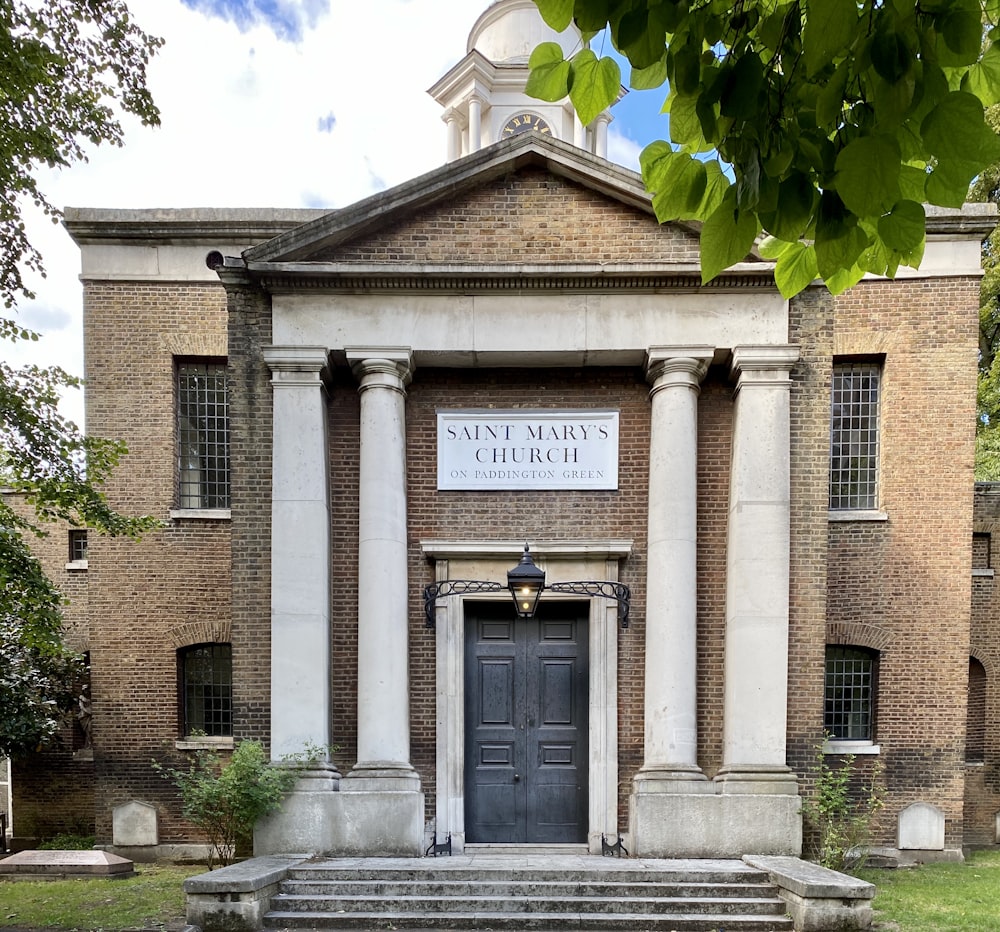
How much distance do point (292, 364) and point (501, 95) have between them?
1903cm

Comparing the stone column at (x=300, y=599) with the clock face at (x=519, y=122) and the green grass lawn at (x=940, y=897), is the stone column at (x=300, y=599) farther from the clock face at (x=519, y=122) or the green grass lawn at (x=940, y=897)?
the clock face at (x=519, y=122)

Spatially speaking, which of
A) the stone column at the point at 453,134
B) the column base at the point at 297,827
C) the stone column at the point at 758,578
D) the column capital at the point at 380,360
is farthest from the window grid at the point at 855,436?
the stone column at the point at 453,134

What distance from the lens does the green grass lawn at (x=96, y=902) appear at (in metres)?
8.54

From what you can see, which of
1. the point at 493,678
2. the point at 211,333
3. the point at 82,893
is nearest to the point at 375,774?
the point at 493,678

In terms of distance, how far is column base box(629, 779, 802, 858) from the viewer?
917 centimetres

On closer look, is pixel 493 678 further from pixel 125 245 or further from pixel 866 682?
pixel 125 245

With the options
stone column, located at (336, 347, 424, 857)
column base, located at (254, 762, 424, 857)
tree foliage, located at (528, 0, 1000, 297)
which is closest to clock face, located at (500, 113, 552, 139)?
stone column, located at (336, 347, 424, 857)

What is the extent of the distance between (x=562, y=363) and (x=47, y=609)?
733cm

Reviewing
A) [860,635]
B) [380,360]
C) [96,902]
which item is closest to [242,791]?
[96,902]

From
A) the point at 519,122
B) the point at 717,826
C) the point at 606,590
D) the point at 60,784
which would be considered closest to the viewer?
the point at 717,826

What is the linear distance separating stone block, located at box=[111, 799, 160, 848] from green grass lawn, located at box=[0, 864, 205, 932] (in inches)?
57.2

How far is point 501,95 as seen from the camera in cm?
2578

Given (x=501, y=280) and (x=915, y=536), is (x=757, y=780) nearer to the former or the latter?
(x=915, y=536)

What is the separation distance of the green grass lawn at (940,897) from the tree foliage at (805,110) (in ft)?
26.8
